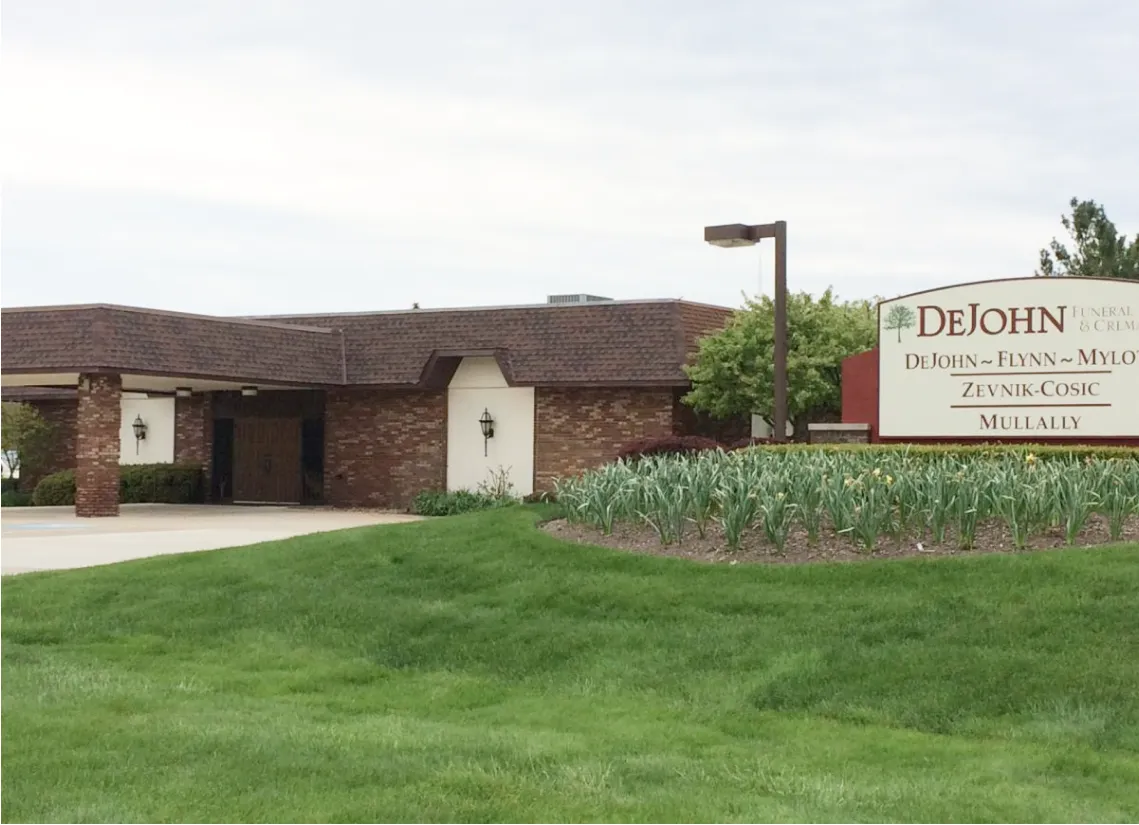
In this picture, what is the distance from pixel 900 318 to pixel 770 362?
6.26m

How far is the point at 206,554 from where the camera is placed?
14828 millimetres

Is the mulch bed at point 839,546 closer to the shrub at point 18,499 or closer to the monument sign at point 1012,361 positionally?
the monument sign at point 1012,361

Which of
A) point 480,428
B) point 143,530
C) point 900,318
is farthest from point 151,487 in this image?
point 900,318

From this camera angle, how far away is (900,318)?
757 inches

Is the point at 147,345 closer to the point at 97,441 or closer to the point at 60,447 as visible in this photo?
the point at 97,441

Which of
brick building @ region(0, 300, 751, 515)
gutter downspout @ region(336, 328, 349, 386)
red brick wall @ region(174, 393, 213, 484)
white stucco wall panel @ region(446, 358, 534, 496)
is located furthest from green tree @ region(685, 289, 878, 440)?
red brick wall @ region(174, 393, 213, 484)

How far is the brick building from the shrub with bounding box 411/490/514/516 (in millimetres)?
902

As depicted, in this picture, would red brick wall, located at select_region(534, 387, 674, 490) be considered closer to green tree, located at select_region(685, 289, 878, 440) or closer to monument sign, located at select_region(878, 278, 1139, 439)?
green tree, located at select_region(685, 289, 878, 440)

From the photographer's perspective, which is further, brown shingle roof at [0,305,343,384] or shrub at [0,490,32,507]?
shrub at [0,490,32,507]

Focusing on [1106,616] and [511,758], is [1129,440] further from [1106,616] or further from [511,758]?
[511,758]

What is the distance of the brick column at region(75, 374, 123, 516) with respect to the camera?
26.8m

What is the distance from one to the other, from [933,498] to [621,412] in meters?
16.6

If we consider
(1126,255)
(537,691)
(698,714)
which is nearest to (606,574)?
(537,691)

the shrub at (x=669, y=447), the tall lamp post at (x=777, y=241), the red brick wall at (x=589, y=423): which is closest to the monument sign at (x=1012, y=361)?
the tall lamp post at (x=777, y=241)
